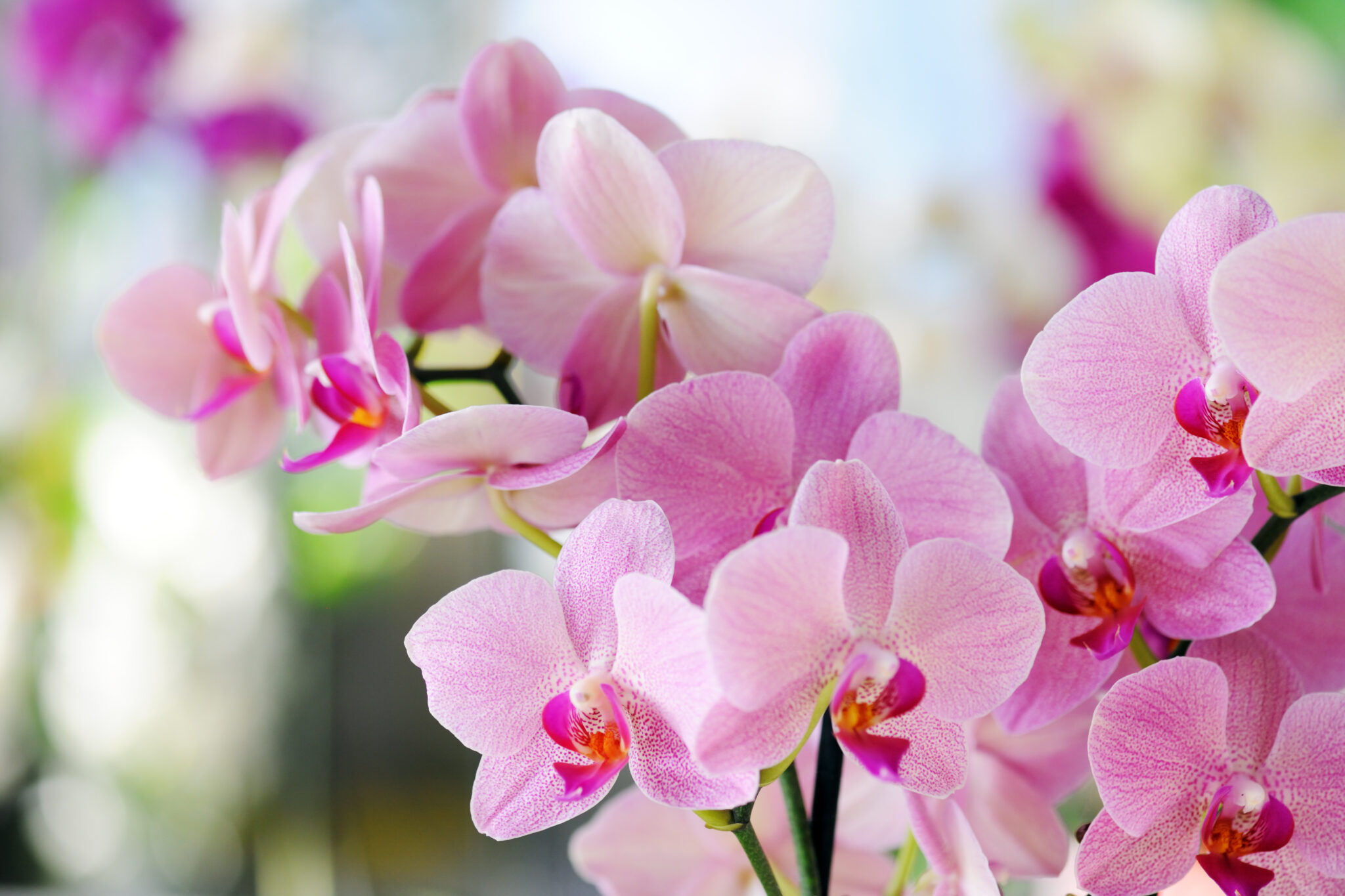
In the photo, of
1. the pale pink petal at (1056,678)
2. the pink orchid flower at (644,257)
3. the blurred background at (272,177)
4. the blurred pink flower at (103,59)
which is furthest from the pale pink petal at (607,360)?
the blurred pink flower at (103,59)

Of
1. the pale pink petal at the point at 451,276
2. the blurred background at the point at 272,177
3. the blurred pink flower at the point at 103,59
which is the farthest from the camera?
the blurred pink flower at the point at 103,59

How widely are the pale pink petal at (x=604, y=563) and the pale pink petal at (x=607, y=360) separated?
6 cm

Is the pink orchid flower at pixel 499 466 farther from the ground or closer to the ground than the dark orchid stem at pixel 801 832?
farther from the ground

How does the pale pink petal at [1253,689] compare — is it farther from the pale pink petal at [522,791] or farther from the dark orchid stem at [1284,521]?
the pale pink petal at [522,791]

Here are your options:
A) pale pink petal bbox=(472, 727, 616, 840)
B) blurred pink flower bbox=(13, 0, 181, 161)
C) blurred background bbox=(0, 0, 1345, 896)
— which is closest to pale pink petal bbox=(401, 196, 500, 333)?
pale pink petal bbox=(472, 727, 616, 840)

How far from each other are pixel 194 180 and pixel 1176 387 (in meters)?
1.07

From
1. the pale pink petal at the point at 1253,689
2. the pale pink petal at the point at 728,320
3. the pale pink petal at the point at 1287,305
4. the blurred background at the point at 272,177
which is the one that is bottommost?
the blurred background at the point at 272,177

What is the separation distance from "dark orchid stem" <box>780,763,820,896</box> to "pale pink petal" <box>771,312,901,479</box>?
0.06 meters

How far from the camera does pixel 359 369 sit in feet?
0.75

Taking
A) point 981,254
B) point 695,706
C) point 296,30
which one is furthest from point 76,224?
point 695,706

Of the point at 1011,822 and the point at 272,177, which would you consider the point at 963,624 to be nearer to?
the point at 1011,822

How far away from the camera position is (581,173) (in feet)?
0.72

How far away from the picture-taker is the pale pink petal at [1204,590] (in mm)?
195

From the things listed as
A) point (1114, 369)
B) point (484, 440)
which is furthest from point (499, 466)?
point (1114, 369)
